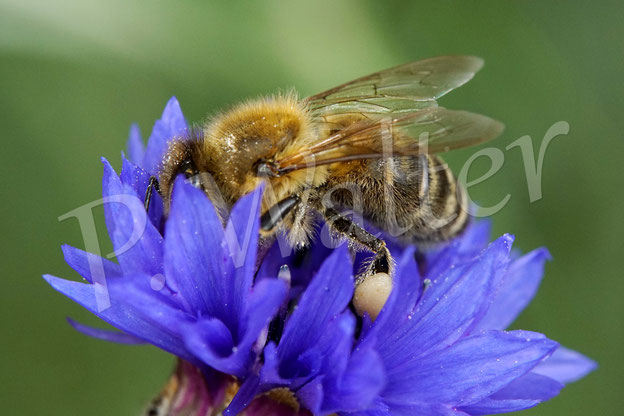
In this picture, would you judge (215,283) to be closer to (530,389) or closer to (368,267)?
(368,267)

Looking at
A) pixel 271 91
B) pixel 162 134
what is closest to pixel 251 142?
pixel 162 134

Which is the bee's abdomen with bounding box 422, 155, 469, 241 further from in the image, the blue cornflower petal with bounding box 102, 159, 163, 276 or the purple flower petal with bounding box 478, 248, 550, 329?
the blue cornflower petal with bounding box 102, 159, 163, 276

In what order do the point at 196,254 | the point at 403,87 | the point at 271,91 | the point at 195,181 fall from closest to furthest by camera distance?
the point at 196,254 < the point at 195,181 < the point at 403,87 < the point at 271,91

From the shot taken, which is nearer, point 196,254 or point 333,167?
point 196,254

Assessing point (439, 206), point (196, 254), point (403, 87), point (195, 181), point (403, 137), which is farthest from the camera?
point (403, 87)

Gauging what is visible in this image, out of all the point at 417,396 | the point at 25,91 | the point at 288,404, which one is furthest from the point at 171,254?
the point at 25,91

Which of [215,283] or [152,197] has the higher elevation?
[152,197]

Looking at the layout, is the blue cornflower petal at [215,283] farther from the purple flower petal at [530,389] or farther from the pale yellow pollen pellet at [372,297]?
the purple flower petal at [530,389]

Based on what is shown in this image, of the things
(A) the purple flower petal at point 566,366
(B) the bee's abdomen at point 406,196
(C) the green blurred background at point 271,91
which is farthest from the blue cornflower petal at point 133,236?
(C) the green blurred background at point 271,91
